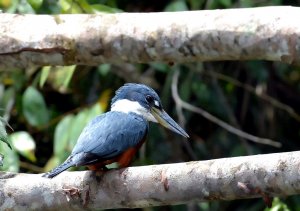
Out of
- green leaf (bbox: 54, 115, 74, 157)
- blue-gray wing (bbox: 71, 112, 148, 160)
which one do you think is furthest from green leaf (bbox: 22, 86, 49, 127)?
blue-gray wing (bbox: 71, 112, 148, 160)

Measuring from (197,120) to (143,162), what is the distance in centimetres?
119

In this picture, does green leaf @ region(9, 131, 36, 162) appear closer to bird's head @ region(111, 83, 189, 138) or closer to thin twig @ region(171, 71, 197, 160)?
bird's head @ region(111, 83, 189, 138)

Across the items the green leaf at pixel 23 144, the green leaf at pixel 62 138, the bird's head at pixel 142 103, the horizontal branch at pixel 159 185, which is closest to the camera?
the horizontal branch at pixel 159 185

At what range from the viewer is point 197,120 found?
7395 millimetres

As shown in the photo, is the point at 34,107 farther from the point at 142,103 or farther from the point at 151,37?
the point at 151,37

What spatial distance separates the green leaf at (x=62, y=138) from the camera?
18.4ft

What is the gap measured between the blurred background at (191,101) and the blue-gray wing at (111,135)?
4.51ft

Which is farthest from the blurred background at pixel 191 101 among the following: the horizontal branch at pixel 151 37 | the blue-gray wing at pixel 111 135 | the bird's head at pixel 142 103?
the horizontal branch at pixel 151 37

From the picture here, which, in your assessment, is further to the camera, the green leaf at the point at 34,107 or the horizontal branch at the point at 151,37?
the green leaf at the point at 34,107

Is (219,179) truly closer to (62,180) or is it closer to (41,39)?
(62,180)

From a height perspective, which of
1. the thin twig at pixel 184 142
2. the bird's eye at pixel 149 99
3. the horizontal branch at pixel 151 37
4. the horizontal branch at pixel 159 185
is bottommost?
the horizontal branch at pixel 159 185

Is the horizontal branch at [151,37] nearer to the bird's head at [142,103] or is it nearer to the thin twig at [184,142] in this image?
the bird's head at [142,103]

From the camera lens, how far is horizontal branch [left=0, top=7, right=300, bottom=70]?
379cm

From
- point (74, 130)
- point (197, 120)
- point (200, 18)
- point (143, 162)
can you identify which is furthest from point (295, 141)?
point (200, 18)
